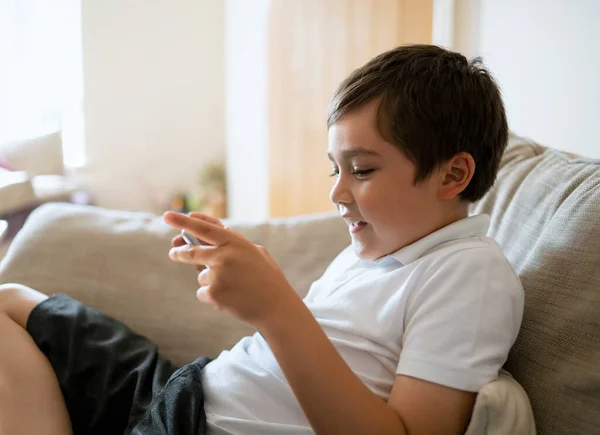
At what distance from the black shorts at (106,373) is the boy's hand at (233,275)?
0.87 feet

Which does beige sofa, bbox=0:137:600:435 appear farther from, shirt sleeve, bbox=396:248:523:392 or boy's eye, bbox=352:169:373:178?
boy's eye, bbox=352:169:373:178

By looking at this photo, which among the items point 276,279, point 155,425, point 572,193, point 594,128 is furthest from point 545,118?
point 155,425

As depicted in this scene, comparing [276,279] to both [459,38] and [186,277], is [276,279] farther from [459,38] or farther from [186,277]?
[459,38]

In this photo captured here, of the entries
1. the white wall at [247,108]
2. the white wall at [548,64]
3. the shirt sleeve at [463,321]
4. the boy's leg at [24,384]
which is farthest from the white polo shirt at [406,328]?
the white wall at [247,108]

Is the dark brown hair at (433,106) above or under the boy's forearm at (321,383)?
above

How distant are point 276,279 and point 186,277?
583 mm

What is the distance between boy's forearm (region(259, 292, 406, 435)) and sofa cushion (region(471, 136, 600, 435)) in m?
0.20

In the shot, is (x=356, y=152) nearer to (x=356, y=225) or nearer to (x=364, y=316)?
(x=356, y=225)

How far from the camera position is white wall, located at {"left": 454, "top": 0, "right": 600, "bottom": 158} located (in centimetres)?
121

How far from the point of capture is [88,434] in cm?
100

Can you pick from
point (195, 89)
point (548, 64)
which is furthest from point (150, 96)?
point (548, 64)

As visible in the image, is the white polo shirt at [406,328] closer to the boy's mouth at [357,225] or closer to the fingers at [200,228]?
the boy's mouth at [357,225]

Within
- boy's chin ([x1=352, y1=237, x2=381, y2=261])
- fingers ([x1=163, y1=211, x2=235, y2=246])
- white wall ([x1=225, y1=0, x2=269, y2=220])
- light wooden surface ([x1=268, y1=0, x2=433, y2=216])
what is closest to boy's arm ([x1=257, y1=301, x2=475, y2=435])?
fingers ([x1=163, y1=211, x2=235, y2=246])

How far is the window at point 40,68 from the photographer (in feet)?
12.1
